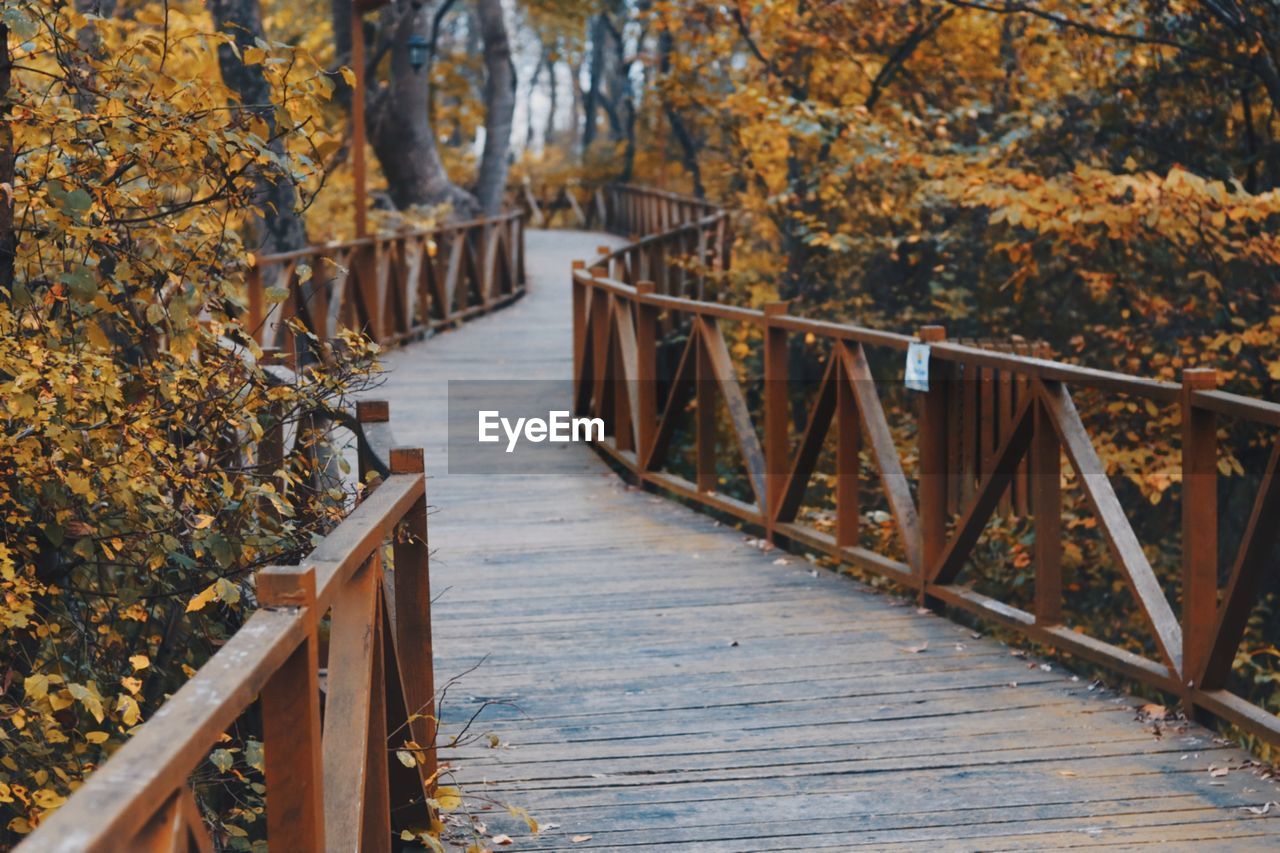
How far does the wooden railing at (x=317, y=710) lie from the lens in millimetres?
1800

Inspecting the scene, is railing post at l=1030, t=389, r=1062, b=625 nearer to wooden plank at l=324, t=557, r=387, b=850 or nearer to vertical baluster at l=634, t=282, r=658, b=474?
wooden plank at l=324, t=557, r=387, b=850

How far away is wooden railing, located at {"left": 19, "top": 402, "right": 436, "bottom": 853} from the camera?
5.90ft

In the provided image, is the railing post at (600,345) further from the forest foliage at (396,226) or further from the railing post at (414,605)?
the railing post at (414,605)

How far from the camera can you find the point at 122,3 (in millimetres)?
16344

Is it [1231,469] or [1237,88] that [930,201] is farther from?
[1231,469]

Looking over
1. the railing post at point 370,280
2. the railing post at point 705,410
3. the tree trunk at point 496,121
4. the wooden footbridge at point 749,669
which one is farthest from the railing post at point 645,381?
the tree trunk at point 496,121

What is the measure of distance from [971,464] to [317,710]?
13.7ft

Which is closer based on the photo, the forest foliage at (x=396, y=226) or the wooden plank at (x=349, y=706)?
the wooden plank at (x=349, y=706)

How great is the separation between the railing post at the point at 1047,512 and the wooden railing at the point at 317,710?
229 centimetres

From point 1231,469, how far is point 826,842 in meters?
6.53

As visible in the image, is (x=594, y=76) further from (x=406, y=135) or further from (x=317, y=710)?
(x=317, y=710)

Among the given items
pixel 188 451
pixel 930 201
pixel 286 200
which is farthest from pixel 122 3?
pixel 188 451

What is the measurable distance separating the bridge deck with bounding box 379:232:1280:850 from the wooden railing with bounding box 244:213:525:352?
481cm

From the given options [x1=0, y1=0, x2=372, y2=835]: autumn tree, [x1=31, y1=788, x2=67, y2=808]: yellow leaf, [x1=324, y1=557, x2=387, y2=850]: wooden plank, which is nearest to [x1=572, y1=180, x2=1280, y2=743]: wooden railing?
[x1=0, y1=0, x2=372, y2=835]: autumn tree
